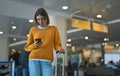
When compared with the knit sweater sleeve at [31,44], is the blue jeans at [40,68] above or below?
below

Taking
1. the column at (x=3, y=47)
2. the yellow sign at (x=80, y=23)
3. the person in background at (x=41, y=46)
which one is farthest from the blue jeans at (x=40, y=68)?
the column at (x=3, y=47)

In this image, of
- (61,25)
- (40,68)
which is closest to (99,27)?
(61,25)

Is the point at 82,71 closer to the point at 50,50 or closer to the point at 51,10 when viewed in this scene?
the point at 51,10

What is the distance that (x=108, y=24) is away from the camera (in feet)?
53.0

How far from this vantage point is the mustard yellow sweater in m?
2.98

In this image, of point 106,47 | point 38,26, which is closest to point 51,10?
point 38,26

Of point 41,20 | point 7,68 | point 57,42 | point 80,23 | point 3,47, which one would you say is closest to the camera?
point 41,20

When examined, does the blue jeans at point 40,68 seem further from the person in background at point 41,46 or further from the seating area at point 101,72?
the seating area at point 101,72

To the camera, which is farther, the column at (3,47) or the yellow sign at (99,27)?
the column at (3,47)

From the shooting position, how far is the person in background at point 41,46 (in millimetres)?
2914

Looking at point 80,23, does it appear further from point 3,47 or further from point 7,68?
point 3,47

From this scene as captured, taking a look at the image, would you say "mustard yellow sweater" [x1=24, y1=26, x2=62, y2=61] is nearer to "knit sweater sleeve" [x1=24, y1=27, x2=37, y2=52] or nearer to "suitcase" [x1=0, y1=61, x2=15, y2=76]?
"knit sweater sleeve" [x1=24, y1=27, x2=37, y2=52]

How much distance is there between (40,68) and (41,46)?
258mm

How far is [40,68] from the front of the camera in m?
2.94
